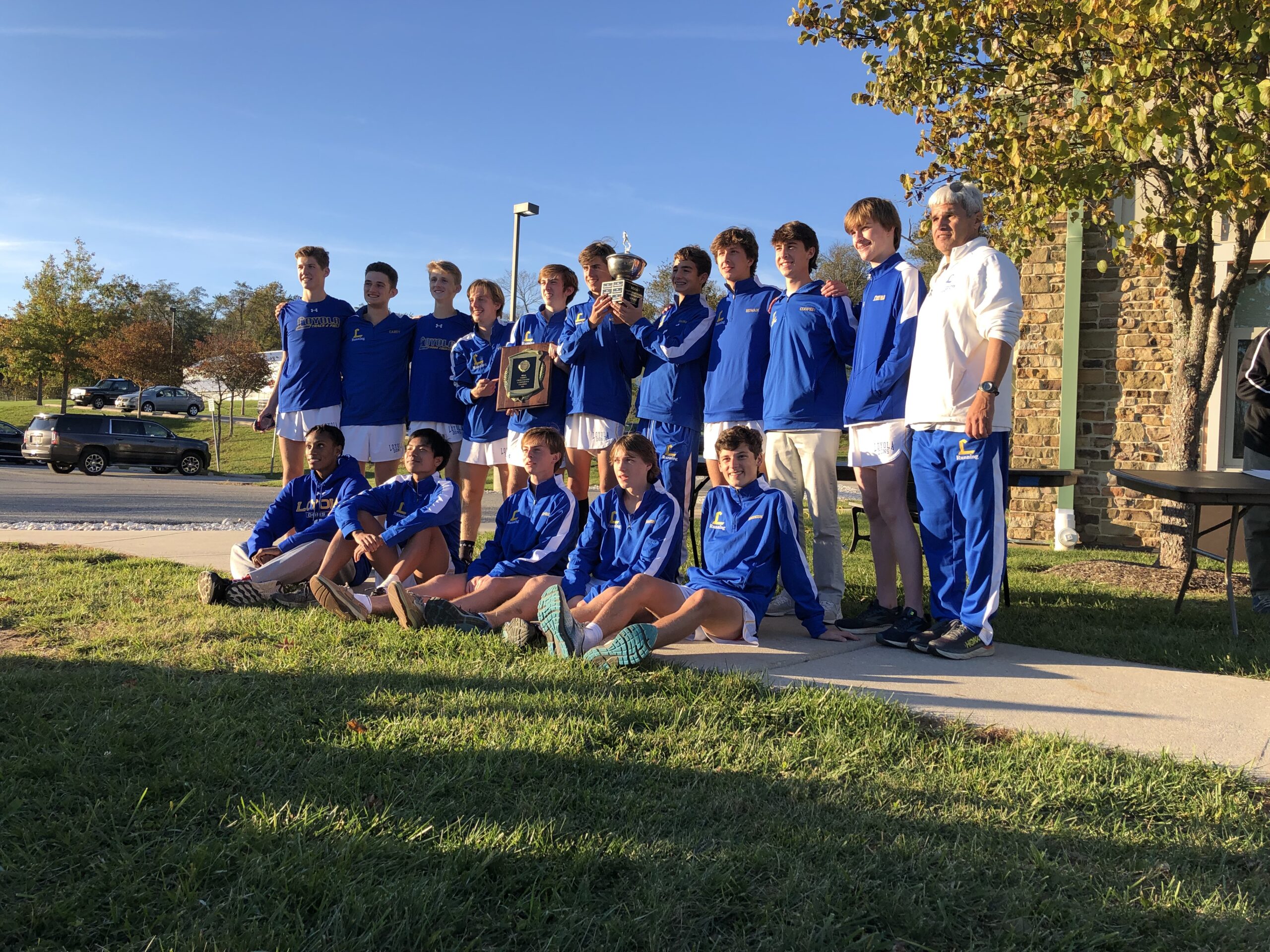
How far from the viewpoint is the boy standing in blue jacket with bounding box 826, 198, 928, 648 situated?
16.4 feet

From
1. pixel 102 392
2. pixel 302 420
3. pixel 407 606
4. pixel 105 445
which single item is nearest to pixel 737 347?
pixel 407 606

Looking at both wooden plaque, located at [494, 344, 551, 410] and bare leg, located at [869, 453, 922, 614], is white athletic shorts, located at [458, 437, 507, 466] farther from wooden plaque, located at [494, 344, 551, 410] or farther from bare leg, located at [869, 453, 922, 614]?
bare leg, located at [869, 453, 922, 614]

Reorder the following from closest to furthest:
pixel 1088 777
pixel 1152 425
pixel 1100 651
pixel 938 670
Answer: pixel 1088 777 < pixel 938 670 < pixel 1100 651 < pixel 1152 425

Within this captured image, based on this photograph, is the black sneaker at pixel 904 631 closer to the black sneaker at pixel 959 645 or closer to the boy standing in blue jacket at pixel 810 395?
the black sneaker at pixel 959 645

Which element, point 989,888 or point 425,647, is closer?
point 989,888

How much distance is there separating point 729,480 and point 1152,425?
22.9 ft

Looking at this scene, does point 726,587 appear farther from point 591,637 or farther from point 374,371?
point 374,371

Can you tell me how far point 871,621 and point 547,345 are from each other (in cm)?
278

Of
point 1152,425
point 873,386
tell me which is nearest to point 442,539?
point 873,386

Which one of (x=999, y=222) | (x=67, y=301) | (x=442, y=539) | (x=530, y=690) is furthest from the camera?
(x=67, y=301)

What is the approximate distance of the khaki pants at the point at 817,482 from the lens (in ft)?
17.3

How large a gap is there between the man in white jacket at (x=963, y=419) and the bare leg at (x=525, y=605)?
6.05ft

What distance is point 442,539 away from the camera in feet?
18.7

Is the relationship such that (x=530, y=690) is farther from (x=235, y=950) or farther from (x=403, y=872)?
(x=235, y=950)
